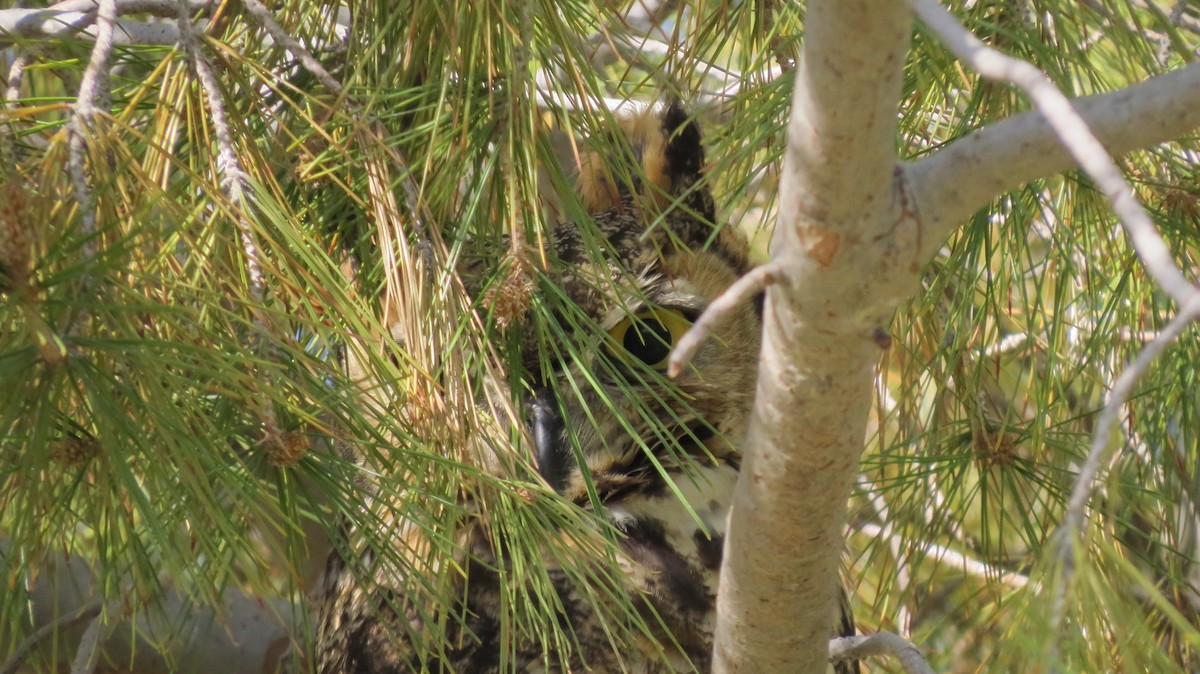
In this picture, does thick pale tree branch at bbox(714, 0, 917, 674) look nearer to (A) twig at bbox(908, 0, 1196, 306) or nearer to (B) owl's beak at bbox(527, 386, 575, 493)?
(A) twig at bbox(908, 0, 1196, 306)

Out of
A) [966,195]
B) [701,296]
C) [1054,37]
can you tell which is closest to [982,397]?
[701,296]

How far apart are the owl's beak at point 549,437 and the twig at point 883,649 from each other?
46 cm

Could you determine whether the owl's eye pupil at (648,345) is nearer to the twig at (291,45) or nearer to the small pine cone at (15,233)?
the twig at (291,45)

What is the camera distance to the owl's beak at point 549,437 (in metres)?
1.57

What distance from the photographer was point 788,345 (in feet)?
2.82

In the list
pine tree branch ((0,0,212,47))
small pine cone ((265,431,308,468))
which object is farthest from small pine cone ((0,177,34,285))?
pine tree branch ((0,0,212,47))

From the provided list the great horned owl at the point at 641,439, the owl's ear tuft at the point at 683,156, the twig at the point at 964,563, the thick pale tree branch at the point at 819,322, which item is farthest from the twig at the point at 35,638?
the twig at the point at 964,563

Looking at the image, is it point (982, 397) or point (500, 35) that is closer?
point (500, 35)

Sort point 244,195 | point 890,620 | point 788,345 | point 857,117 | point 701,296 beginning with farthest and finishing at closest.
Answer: point 890,620, point 701,296, point 244,195, point 788,345, point 857,117

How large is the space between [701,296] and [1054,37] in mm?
621

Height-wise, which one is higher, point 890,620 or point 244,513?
point 244,513

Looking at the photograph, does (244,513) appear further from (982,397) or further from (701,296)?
(982,397)

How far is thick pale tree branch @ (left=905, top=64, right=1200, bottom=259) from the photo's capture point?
0.74 m

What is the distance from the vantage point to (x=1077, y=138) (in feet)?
1.75
